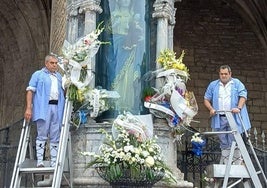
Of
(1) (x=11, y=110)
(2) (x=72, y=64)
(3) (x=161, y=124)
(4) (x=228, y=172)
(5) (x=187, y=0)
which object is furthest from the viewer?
(1) (x=11, y=110)

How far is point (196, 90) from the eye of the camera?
46.1ft

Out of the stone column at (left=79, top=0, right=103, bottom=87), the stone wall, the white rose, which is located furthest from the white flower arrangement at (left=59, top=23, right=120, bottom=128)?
the stone wall

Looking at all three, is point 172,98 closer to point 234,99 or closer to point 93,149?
point 234,99

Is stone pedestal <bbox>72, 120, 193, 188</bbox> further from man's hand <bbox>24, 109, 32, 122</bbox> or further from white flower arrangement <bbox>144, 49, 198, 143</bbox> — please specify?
man's hand <bbox>24, 109, 32, 122</bbox>

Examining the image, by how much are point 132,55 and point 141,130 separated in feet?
4.52

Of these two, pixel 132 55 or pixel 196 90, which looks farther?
pixel 196 90

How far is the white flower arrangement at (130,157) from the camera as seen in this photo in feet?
16.5

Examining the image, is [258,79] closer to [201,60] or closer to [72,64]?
[201,60]

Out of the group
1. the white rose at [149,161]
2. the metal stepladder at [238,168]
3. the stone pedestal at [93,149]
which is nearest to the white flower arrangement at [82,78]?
the stone pedestal at [93,149]

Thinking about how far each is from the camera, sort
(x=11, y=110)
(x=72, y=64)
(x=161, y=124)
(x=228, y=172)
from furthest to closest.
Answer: (x=11, y=110)
(x=161, y=124)
(x=72, y=64)
(x=228, y=172)

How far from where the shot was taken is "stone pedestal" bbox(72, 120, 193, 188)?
18.6 feet

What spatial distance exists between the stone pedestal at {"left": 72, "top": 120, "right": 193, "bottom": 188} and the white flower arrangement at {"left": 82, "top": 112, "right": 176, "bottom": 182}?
0.86ft

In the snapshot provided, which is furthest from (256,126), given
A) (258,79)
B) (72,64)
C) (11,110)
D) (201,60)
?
(72,64)

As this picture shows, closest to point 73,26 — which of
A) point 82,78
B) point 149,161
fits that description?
point 82,78
